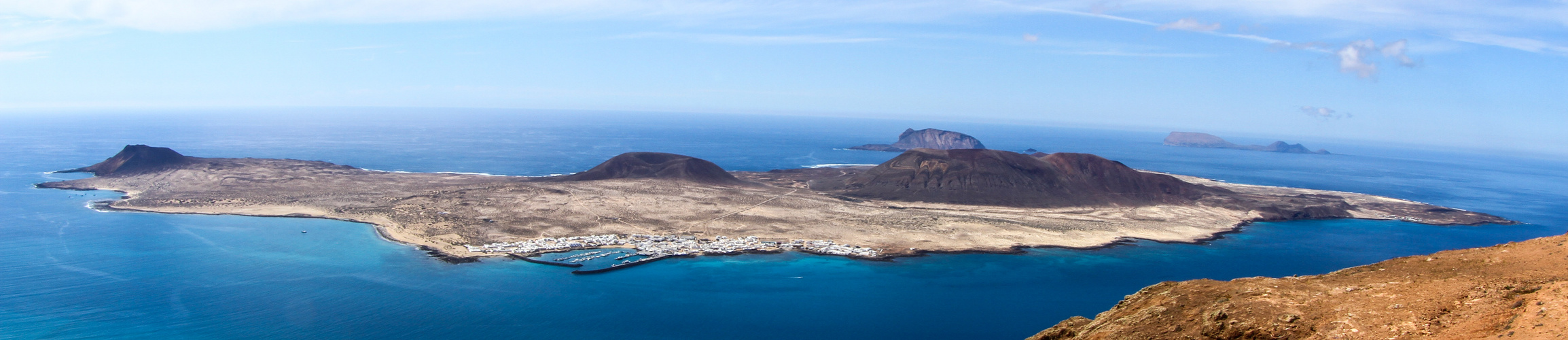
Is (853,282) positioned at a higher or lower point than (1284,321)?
lower

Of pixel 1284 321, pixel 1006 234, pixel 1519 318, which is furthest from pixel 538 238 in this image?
pixel 1519 318

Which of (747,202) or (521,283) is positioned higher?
(747,202)

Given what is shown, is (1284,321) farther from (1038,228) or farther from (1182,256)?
(1038,228)

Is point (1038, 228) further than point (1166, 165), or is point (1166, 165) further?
point (1166, 165)

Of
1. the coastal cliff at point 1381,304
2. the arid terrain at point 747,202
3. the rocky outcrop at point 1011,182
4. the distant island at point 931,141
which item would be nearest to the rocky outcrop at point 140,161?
the arid terrain at point 747,202

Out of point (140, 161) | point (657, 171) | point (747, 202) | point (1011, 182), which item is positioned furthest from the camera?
point (657, 171)

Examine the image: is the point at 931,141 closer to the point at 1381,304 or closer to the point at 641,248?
the point at 641,248

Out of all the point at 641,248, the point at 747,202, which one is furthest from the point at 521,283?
the point at 747,202
